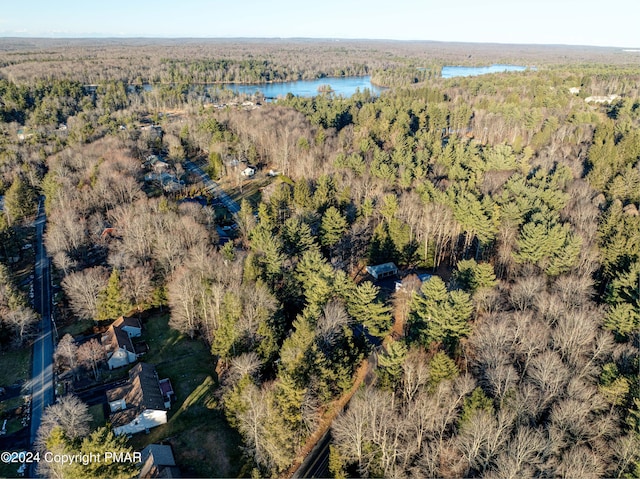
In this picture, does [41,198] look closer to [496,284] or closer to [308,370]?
[308,370]

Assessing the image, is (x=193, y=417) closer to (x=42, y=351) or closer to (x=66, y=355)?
(x=66, y=355)

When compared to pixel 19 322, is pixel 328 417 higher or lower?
lower

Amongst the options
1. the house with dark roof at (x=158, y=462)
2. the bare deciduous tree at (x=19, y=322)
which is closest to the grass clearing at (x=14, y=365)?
the bare deciduous tree at (x=19, y=322)

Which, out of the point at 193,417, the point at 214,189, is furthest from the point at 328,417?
the point at 214,189

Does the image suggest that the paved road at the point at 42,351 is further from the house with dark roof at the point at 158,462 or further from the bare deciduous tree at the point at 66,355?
the house with dark roof at the point at 158,462

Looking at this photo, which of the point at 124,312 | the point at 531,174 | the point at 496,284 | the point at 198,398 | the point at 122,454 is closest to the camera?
the point at 122,454

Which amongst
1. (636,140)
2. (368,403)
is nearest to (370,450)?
(368,403)

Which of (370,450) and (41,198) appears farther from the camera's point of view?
(41,198)
